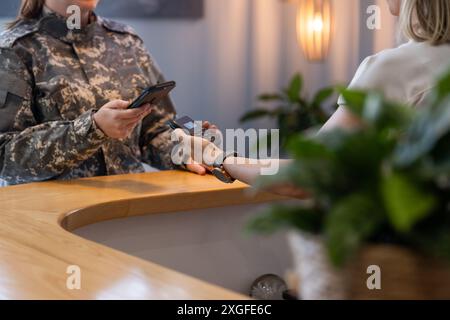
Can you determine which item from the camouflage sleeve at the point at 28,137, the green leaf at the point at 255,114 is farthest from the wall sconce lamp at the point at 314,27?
the camouflage sleeve at the point at 28,137

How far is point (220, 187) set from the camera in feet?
9.05

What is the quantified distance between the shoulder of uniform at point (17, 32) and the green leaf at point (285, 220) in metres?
2.12

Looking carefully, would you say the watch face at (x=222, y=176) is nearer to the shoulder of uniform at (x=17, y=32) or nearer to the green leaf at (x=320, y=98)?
the shoulder of uniform at (x=17, y=32)

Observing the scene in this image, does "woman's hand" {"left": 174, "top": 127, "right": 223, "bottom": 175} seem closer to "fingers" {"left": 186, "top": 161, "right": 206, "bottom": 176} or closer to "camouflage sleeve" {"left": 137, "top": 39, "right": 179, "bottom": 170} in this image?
"fingers" {"left": 186, "top": 161, "right": 206, "bottom": 176}

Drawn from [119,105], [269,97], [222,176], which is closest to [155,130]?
[119,105]

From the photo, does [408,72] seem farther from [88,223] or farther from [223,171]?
[88,223]

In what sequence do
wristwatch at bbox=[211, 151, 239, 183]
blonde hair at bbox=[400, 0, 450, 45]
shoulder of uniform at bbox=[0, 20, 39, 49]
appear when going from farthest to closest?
shoulder of uniform at bbox=[0, 20, 39, 49]
wristwatch at bbox=[211, 151, 239, 183]
blonde hair at bbox=[400, 0, 450, 45]

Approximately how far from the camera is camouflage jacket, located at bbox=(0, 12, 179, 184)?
2.93 metres

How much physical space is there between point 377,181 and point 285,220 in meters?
0.13

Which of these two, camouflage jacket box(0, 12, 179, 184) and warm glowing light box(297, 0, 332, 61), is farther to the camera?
warm glowing light box(297, 0, 332, 61)

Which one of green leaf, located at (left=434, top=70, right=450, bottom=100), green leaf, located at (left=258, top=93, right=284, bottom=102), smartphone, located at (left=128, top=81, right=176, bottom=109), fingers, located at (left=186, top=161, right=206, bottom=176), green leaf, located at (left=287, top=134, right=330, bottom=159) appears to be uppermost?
green leaf, located at (left=434, top=70, right=450, bottom=100)

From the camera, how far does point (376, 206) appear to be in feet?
3.43

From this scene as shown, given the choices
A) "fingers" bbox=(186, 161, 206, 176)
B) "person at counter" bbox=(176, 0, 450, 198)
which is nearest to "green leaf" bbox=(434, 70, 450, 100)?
"person at counter" bbox=(176, 0, 450, 198)

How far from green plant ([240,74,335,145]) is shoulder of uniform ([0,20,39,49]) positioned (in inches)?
122
